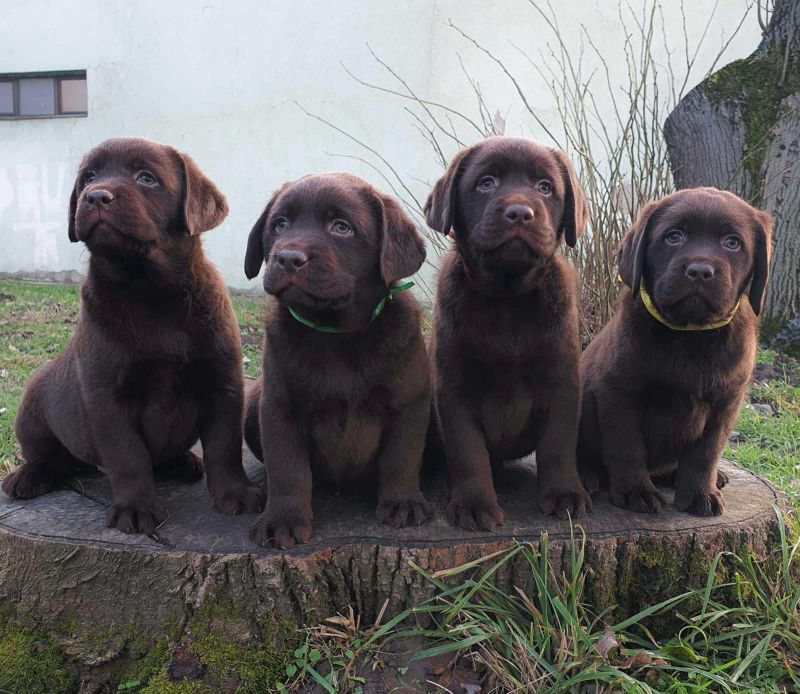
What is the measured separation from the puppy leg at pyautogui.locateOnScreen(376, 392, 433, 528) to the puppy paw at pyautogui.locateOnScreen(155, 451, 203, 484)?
998 millimetres

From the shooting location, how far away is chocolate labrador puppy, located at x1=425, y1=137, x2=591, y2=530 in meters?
2.85

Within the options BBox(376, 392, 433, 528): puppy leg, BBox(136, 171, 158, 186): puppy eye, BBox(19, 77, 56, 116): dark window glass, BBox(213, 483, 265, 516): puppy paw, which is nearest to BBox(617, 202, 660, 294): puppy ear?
BBox(376, 392, 433, 528): puppy leg

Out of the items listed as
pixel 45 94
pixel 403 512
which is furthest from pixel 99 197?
pixel 45 94

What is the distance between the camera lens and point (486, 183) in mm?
2877

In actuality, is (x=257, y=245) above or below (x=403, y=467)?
above

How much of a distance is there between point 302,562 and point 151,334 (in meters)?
1.00

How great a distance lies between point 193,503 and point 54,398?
792mm

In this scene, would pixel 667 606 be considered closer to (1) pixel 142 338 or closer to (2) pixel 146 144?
(1) pixel 142 338

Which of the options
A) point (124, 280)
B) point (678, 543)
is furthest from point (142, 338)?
point (678, 543)

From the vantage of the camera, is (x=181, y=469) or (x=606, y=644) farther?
(x=181, y=469)

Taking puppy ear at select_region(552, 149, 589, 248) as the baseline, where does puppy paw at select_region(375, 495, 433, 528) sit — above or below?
below

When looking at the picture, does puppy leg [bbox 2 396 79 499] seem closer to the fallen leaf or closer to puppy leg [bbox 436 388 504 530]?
puppy leg [bbox 436 388 504 530]

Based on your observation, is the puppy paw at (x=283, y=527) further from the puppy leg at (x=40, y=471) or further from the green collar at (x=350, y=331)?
the puppy leg at (x=40, y=471)

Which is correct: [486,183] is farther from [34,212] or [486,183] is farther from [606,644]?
[34,212]
